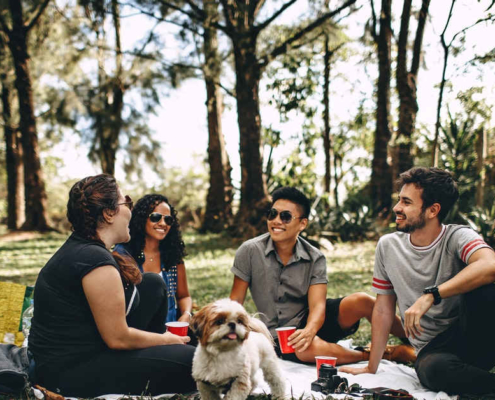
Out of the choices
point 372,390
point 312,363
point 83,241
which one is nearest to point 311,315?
point 312,363

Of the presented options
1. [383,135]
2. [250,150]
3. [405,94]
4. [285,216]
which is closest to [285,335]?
[285,216]

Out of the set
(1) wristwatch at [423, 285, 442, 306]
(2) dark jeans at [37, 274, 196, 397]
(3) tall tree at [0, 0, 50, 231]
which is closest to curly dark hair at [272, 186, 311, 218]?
(1) wristwatch at [423, 285, 442, 306]

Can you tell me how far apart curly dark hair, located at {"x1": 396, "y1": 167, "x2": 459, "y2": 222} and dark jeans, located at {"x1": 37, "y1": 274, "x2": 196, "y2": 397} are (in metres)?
1.90

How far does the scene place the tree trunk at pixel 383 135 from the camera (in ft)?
46.1

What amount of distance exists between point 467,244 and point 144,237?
8.41 ft

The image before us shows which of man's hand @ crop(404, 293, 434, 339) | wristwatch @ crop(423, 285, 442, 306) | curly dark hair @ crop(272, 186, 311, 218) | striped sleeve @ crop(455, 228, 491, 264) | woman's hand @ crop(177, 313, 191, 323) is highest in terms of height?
curly dark hair @ crop(272, 186, 311, 218)

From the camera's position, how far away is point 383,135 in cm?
1428

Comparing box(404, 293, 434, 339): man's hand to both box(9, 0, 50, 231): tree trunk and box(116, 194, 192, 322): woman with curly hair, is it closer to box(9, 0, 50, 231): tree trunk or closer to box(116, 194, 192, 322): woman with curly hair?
box(116, 194, 192, 322): woman with curly hair

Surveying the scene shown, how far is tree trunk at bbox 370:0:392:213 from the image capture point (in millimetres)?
14047

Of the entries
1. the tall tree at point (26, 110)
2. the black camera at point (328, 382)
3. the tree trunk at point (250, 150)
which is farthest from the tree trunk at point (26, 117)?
the black camera at point (328, 382)

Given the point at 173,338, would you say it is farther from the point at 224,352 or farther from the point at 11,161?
the point at 11,161

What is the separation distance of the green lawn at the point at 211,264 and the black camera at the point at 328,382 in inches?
67.1

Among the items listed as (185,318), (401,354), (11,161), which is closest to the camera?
(185,318)

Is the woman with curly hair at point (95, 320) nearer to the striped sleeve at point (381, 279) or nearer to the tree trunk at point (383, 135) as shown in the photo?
the striped sleeve at point (381, 279)
